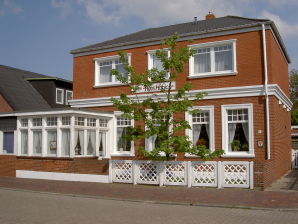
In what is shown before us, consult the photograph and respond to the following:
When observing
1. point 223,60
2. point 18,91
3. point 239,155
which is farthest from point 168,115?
point 18,91

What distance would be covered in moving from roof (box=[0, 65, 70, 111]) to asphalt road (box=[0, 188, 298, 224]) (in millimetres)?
13812

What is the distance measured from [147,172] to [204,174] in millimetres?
2527

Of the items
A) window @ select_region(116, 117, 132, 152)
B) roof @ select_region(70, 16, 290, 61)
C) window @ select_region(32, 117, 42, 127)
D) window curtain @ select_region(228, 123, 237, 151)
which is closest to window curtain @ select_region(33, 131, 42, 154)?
window @ select_region(32, 117, 42, 127)

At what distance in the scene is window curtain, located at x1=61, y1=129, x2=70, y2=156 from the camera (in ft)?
65.8

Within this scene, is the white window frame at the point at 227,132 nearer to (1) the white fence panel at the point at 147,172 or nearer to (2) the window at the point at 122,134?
(1) the white fence panel at the point at 147,172

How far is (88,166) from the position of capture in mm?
19922

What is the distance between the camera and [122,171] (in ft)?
57.0

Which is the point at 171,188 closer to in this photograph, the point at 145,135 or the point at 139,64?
the point at 145,135

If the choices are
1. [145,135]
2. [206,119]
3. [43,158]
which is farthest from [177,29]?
[43,158]

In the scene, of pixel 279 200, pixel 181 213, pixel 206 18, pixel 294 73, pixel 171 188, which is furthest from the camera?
pixel 294 73

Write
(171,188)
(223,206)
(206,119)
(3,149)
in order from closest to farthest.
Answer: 1. (223,206)
2. (171,188)
3. (206,119)
4. (3,149)

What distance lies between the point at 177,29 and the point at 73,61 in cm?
667

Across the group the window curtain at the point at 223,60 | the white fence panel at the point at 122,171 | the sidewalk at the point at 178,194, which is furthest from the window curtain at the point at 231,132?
the white fence panel at the point at 122,171

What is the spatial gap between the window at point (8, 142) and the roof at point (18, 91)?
2895mm
